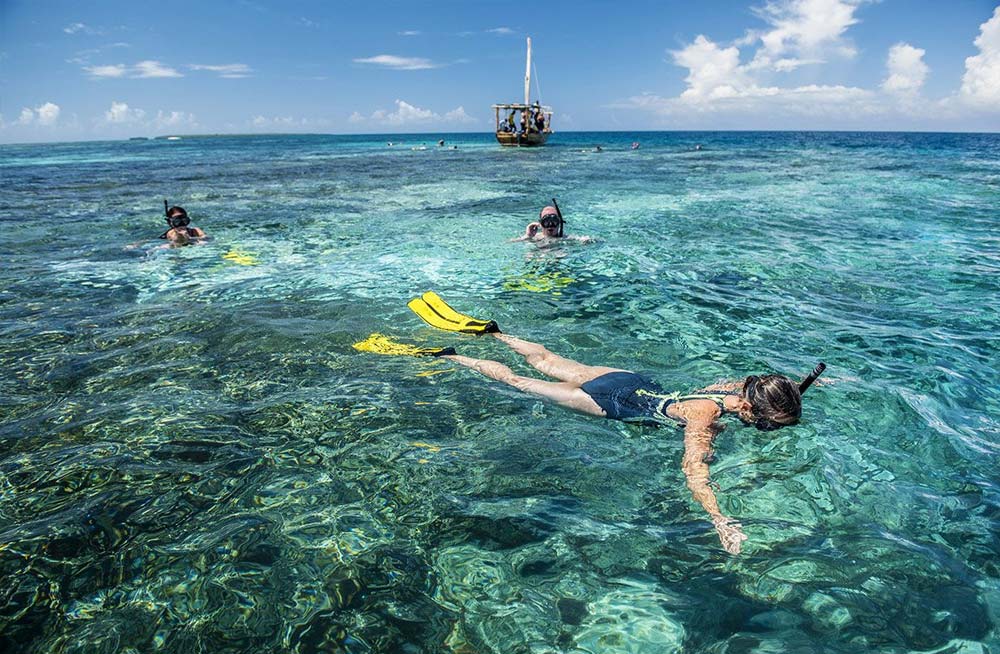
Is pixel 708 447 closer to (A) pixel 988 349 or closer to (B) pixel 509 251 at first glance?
(A) pixel 988 349

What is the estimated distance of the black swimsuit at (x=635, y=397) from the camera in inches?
200

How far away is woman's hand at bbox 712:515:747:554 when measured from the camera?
12.1 ft

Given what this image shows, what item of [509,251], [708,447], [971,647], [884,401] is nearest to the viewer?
[971,647]

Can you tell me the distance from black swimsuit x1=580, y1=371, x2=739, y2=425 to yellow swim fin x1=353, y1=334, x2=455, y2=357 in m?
2.14

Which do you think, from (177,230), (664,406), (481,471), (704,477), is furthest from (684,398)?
(177,230)

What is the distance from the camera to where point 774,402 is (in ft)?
14.8

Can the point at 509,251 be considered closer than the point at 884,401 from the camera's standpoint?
No

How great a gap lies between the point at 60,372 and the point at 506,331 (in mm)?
5497

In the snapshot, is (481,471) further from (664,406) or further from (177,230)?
(177,230)

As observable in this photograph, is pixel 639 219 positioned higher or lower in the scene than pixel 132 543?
higher

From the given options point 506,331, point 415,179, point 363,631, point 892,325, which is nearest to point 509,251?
point 506,331

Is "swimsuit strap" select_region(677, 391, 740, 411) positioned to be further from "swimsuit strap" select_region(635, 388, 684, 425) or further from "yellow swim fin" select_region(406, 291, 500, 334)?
"yellow swim fin" select_region(406, 291, 500, 334)

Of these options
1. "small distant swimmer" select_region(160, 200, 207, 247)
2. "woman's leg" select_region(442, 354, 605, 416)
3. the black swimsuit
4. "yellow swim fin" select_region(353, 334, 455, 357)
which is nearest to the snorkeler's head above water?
"small distant swimmer" select_region(160, 200, 207, 247)

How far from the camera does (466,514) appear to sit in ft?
13.2
